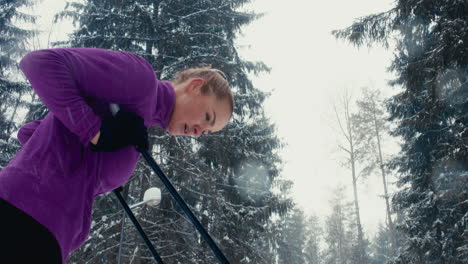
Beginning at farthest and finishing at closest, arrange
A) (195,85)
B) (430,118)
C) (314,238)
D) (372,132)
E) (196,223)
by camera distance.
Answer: (314,238) → (372,132) → (430,118) → (195,85) → (196,223)

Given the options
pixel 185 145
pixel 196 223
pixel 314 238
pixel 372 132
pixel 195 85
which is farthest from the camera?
pixel 314 238

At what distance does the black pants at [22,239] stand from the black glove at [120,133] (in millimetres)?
232

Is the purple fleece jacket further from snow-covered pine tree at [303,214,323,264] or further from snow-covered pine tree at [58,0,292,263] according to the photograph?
snow-covered pine tree at [303,214,323,264]

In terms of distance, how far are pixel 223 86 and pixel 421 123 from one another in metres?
5.55

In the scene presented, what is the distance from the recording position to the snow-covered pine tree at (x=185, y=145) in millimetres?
7270

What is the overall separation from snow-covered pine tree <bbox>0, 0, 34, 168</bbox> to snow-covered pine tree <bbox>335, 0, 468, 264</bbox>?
32.8ft

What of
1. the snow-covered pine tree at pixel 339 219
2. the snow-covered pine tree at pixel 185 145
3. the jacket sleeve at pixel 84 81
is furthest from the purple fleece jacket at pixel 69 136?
the snow-covered pine tree at pixel 339 219

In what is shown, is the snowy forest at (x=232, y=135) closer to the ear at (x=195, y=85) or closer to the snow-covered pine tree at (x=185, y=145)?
the snow-covered pine tree at (x=185, y=145)

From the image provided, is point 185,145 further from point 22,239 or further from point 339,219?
point 339,219

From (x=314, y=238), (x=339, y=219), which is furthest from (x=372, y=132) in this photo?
(x=314, y=238)

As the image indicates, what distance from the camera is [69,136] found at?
918 millimetres

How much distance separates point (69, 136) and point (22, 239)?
11.0 inches

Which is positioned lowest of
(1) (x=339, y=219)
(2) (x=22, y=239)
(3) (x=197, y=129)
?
(1) (x=339, y=219)

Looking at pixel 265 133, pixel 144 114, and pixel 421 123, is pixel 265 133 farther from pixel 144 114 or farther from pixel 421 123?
pixel 144 114
